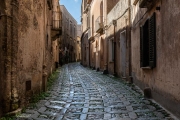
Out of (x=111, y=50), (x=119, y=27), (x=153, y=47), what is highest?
(x=119, y=27)

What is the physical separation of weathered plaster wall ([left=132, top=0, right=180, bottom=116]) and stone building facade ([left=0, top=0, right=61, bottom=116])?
3.48 m

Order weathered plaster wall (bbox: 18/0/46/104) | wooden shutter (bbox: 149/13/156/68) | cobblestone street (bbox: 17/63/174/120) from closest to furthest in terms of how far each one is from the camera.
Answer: cobblestone street (bbox: 17/63/174/120) → weathered plaster wall (bbox: 18/0/46/104) → wooden shutter (bbox: 149/13/156/68)

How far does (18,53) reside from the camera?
18.9 ft

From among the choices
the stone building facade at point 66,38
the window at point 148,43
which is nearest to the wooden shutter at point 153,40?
the window at point 148,43

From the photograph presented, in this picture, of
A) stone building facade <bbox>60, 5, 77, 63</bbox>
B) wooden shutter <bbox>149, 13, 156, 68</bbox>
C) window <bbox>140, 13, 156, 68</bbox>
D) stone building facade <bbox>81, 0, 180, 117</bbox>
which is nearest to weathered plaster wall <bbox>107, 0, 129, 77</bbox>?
stone building facade <bbox>81, 0, 180, 117</bbox>

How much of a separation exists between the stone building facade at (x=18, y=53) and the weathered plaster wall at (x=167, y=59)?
3482 mm

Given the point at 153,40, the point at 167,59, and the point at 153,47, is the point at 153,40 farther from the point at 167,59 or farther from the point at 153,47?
the point at 167,59

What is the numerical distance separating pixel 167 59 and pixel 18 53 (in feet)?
11.7

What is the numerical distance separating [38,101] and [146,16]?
4.56 m

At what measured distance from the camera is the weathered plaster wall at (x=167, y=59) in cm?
512

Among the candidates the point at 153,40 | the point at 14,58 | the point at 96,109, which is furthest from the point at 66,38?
the point at 14,58

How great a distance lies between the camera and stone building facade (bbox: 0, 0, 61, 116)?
17.0 ft

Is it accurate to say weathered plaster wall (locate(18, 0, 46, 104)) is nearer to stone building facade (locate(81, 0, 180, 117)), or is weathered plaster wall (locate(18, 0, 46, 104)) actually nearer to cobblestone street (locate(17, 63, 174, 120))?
cobblestone street (locate(17, 63, 174, 120))

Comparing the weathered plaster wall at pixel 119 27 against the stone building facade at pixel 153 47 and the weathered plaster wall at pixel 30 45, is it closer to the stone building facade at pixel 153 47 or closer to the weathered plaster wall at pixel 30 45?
the stone building facade at pixel 153 47
